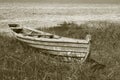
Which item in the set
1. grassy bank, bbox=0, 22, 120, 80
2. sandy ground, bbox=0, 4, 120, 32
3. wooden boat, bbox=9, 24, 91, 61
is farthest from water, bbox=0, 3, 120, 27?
wooden boat, bbox=9, 24, 91, 61

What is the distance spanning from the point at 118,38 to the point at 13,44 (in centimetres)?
523

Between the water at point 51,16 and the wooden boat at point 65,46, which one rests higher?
the wooden boat at point 65,46

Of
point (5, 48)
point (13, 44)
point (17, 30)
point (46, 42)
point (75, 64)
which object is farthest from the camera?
point (17, 30)

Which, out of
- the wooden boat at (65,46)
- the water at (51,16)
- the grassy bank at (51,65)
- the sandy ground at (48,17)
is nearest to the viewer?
the grassy bank at (51,65)

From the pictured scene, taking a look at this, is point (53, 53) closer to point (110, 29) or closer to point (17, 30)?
point (17, 30)

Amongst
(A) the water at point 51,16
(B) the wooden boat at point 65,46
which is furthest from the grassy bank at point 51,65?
(A) the water at point 51,16

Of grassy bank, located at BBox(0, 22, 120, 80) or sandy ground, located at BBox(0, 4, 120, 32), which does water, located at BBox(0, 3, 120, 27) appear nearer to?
sandy ground, located at BBox(0, 4, 120, 32)

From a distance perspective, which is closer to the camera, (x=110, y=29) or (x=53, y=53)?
(x=53, y=53)

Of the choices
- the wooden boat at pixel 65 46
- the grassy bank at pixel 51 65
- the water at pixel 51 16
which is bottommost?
the water at pixel 51 16

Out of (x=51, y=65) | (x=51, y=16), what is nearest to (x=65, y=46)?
(x=51, y=65)

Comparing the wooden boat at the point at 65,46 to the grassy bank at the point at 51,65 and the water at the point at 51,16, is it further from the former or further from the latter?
the water at the point at 51,16

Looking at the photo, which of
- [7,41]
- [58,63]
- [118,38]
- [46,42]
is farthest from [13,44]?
[118,38]

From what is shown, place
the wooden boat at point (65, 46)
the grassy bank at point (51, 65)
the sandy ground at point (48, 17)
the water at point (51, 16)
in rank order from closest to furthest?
the grassy bank at point (51, 65), the wooden boat at point (65, 46), the sandy ground at point (48, 17), the water at point (51, 16)

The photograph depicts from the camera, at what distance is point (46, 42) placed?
10516mm
